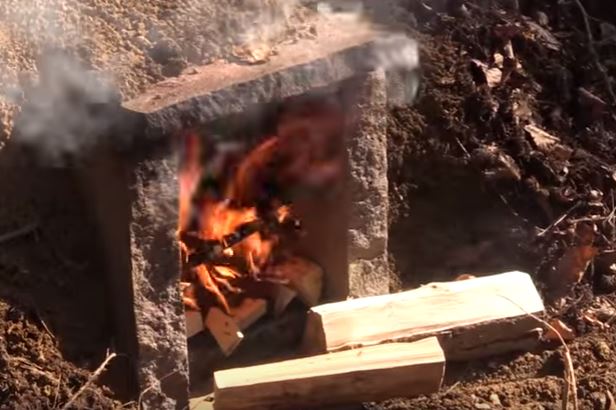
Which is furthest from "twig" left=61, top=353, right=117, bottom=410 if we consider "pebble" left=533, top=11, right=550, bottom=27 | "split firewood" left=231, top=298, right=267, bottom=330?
"pebble" left=533, top=11, right=550, bottom=27

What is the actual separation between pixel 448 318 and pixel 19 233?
1.30 m

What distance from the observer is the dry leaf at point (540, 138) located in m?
4.37

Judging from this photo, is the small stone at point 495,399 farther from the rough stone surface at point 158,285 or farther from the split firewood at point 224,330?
the rough stone surface at point 158,285

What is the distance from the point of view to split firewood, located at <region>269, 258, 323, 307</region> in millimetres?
4234

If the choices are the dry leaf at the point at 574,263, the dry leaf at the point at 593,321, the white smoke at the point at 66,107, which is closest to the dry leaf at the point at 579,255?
the dry leaf at the point at 574,263

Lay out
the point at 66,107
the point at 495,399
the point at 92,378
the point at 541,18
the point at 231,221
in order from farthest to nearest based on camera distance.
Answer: the point at 541,18
the point at 231,221
the point at 495,399
the point at 92,378
the point at 66,107

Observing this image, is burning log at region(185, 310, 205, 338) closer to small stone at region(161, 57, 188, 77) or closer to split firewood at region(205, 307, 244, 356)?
split firewood at region(205, 307, 244, 356)

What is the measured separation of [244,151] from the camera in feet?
13.3

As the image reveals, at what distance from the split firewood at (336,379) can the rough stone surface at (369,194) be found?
383 millimetres

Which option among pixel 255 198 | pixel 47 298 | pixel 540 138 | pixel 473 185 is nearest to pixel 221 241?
pixel 255 198

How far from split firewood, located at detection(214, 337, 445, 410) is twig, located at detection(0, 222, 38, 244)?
2.17 ft

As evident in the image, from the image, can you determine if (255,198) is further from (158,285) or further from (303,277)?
(158,285)

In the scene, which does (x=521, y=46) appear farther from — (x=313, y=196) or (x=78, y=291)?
(x=78, y=291)

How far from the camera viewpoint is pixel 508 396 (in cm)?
400
